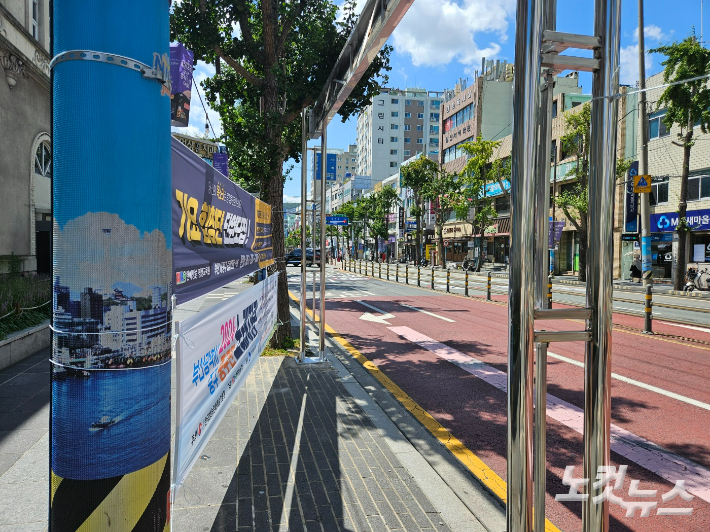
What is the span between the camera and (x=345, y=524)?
10.6 ft

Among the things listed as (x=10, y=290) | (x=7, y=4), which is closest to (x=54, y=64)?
(x=10, y=290)

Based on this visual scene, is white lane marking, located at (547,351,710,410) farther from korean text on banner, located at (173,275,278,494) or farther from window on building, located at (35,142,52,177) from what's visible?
window on building, located at (35,142,52,177)

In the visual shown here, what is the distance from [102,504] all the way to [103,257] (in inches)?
31.8

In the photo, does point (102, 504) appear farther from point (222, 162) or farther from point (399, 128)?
point (399, 128)

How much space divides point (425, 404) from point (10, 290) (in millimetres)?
7542

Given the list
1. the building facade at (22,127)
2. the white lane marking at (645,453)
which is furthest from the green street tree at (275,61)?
the building facade at (22,127)

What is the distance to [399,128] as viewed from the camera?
100000 mm

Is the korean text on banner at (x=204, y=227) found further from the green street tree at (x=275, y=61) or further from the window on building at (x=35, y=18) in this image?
the window on building at (x=35, y=18)

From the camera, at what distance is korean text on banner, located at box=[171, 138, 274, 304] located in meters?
3.05

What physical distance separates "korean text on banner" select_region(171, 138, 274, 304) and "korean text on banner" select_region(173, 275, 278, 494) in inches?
10.6

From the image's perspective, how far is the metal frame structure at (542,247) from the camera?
4.95 ft

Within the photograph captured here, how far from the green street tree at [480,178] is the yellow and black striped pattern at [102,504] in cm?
3222

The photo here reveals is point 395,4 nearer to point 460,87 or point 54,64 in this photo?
point 54,64

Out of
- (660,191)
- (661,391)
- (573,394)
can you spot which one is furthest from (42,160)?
(660,191)
